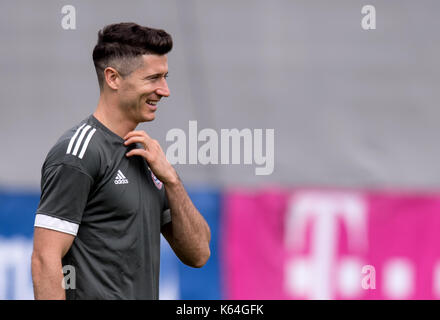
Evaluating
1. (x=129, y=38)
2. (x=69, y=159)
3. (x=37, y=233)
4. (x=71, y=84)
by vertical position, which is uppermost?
(x=71, y=84)

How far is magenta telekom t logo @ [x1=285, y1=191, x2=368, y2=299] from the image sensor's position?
4840mm

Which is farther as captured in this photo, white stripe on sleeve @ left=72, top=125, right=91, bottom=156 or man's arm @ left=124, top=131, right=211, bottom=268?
man's arm @ left=124, top=131, right=211, bottom=268

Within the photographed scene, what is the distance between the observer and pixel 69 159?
2400 millimetres

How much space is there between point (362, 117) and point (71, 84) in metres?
1.81

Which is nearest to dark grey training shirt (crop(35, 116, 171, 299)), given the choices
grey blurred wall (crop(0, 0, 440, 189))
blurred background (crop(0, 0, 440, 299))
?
blurred background (crop(0, 0, 440, 299))

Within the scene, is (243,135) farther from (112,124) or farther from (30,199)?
(112,124)

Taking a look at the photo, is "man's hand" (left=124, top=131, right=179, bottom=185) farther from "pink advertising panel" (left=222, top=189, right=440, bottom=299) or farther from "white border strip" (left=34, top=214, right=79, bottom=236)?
"pink advertising panel" (left=222, top=189, right=440, bottom=299)

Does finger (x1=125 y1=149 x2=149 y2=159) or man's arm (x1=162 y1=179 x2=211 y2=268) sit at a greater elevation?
finger (x1=125 y1=149 x2=149 y2=159)

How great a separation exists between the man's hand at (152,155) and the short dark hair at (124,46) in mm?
213

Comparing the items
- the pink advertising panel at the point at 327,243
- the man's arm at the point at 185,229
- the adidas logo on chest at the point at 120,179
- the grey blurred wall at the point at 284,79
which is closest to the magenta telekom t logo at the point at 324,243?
the pink advertising panel at the point at 327,243
